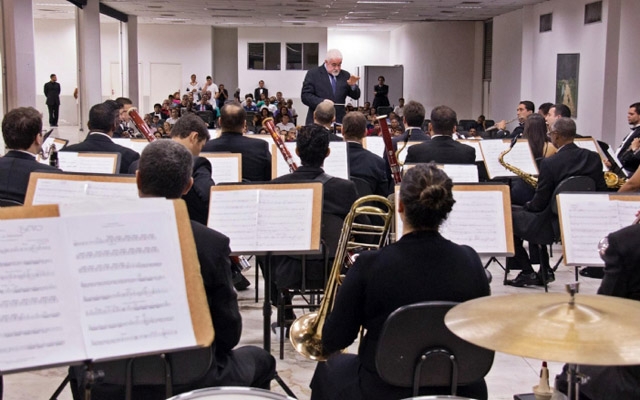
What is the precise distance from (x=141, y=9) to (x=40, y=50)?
6.35m

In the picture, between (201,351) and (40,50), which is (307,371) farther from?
(40,50)

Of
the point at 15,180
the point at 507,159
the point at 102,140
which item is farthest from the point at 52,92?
the point at 15,180

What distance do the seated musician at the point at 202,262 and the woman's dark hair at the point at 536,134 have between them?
4.48 m

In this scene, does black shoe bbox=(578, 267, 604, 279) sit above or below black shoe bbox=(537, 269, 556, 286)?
above

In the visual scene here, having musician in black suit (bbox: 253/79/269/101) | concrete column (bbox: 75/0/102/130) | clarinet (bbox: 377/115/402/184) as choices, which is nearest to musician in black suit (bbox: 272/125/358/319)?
clarinet (bbox: 377/115/402/184)

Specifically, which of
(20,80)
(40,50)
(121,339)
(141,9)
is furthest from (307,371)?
(40,50)

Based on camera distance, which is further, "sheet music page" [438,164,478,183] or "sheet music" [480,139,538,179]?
"sheet music" [480,139,538,179]

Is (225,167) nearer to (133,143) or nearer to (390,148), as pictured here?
(390,148)

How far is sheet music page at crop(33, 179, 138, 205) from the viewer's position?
3.68 metres

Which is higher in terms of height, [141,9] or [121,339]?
[141,9]

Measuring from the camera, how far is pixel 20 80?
1105 cm

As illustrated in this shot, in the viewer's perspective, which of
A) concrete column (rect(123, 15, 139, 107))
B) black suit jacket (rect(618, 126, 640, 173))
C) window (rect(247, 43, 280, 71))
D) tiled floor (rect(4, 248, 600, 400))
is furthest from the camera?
window (rect(247, 43, 280, 71))

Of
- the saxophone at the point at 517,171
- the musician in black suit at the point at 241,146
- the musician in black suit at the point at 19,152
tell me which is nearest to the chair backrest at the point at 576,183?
the saxophone at the point at 517,171

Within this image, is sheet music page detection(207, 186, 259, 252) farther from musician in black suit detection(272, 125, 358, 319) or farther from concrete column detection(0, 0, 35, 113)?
concrete column detection(0, 0, 35, 113)
